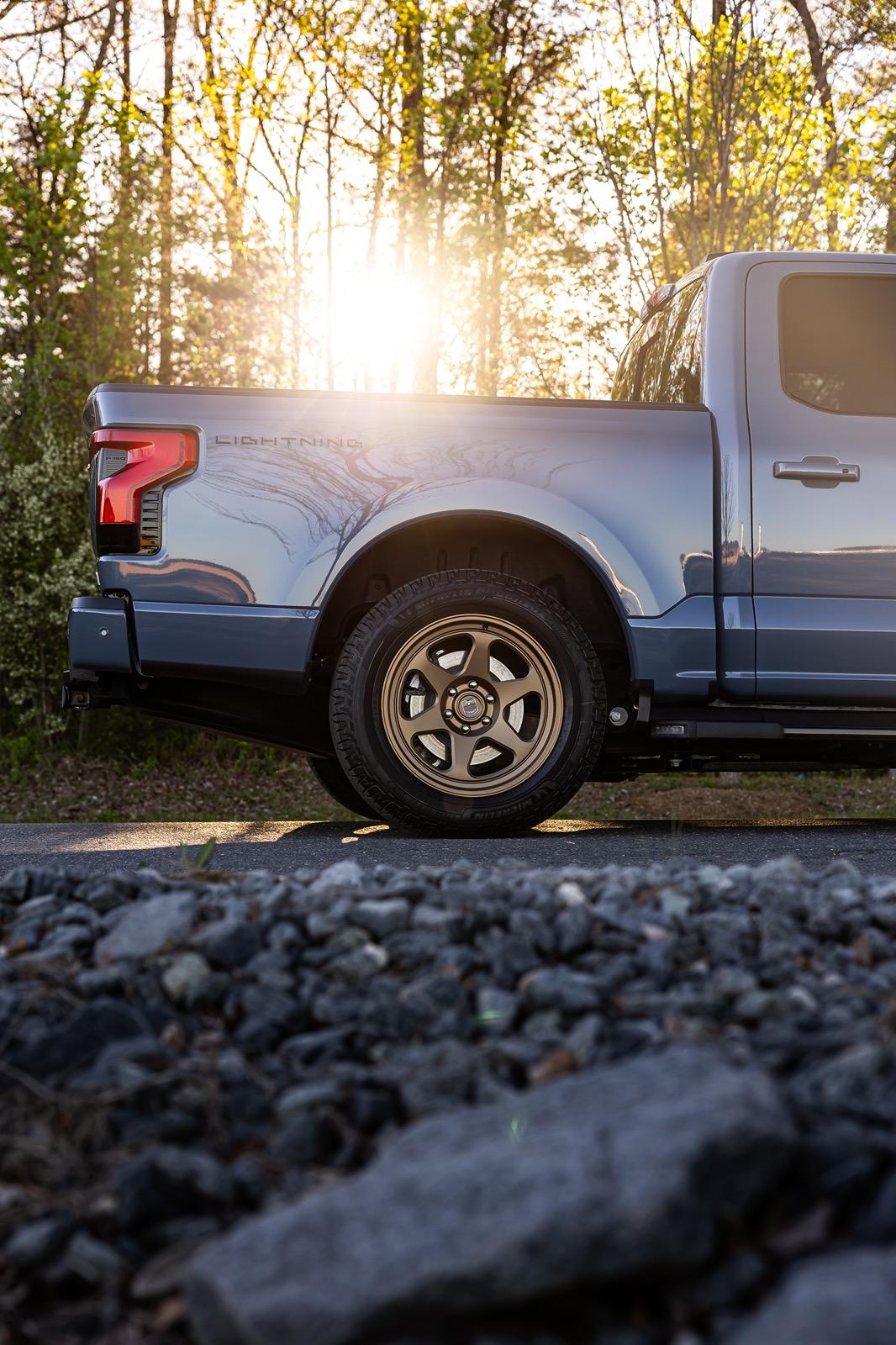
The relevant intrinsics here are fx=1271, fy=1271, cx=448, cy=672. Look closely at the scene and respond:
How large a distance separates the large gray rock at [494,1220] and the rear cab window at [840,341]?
4.01 meters

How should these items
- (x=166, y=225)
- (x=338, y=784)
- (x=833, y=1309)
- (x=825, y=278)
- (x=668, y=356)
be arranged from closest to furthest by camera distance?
1. (x=833, y=1309)
2. (x=825, y=278)
3. (x=668, y=356)
4. (x=338, y=784)
5. (x=166, y=225)

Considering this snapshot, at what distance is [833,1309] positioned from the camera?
1199 millimetres

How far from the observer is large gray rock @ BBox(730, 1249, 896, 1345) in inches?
46.3

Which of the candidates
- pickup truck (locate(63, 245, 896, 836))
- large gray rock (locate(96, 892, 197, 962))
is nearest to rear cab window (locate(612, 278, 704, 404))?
pickup truck (locate(63, 245, 896, 836))

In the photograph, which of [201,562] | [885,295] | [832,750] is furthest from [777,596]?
[201,562]

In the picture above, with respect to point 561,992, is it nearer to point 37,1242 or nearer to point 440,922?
point 440,922

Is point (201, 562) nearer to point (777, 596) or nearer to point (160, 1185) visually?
point (777, 596)

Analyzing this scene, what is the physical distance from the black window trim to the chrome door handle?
0.73ft

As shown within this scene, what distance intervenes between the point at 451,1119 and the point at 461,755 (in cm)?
318

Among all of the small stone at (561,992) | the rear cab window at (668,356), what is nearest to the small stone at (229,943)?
the small stone at (561,992)

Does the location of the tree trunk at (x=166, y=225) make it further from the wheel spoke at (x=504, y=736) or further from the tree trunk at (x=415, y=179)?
the wheel spoke at (x=504, y=736)

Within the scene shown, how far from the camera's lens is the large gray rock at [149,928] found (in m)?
2.30

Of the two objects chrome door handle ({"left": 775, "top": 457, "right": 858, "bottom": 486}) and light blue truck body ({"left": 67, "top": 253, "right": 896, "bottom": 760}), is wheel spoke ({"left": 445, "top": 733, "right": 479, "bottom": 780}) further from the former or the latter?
chrome door handle ({"left": 775, "top": 457, "right": 858, "bottom": 486})

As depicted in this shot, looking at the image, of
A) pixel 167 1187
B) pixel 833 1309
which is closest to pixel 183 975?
pixel 167 1187
